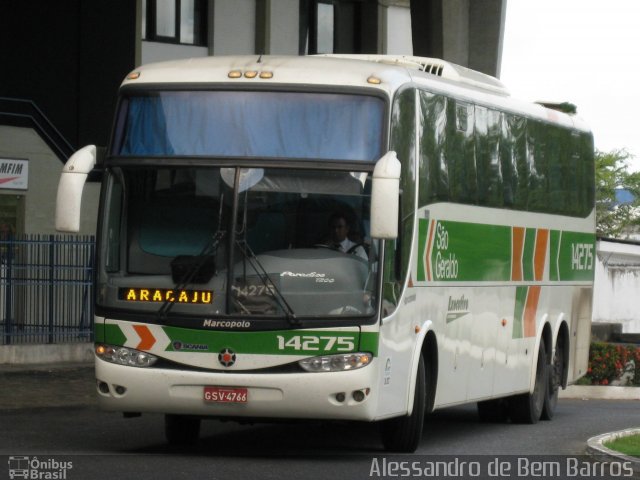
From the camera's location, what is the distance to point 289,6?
118 feet

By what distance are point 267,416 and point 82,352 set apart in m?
11.6

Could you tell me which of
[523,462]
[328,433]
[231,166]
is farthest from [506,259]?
[231,166]

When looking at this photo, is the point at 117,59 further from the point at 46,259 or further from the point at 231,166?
the point at 231,166

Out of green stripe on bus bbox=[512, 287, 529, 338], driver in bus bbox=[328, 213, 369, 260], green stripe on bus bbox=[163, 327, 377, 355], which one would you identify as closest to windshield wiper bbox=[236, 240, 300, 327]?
green stripe on bus bbox=[163, 327, 377, 355]

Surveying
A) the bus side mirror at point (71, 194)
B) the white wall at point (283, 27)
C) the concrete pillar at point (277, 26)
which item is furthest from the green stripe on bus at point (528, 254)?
the white wall at point (283, 27)

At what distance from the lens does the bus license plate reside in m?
13.2

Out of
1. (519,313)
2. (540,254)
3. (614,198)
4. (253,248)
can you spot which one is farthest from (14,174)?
(614,198)

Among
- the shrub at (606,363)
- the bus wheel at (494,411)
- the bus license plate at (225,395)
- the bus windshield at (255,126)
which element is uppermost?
the bus windshield at (255,126)

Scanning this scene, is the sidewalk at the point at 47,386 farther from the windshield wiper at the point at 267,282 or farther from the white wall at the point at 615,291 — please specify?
the white wall at the point at 615,291

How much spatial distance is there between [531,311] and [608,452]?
4362mm

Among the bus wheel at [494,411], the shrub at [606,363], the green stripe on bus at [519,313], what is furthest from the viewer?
the shrub at [606,363]

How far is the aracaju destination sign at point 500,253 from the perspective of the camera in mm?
15148

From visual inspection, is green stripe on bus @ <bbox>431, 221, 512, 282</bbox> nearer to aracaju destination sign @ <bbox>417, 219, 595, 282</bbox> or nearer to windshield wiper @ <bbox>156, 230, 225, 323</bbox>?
aracaju destination sign @ <bbox>417, 219, 595, 282</bbox>

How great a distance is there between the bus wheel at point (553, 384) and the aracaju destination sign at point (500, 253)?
3.27ft
